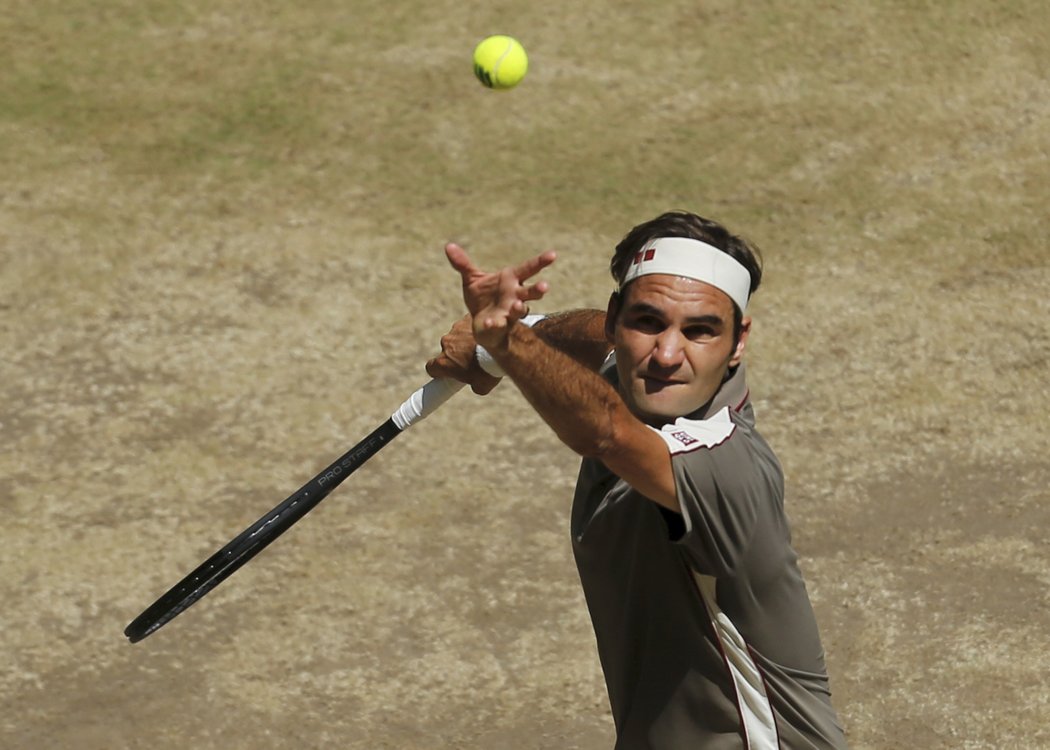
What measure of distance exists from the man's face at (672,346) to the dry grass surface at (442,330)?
3.32m

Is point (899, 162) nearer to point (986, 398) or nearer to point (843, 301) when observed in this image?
point (843, 301)

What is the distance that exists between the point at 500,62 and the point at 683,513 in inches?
188

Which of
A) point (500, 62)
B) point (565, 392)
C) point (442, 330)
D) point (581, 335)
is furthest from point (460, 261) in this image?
point (442, 330)

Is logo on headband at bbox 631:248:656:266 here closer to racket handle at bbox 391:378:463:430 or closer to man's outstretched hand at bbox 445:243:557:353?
man's outstretched hand at bbox 445:243:557:353

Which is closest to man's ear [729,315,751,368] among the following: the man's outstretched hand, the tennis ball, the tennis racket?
the man's outstretched hand

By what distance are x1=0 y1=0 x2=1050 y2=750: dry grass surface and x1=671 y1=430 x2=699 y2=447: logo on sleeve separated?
3.47 meters

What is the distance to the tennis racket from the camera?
5.18 m

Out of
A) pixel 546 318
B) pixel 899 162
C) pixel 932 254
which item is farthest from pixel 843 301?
pixel 546 318

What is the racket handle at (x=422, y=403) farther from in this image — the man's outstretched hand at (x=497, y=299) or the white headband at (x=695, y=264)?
the man's outstretched hand at (x=497, y=299)

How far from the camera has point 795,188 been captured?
37.7 ft

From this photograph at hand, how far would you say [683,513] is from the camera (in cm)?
370

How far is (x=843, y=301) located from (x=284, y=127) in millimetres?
4710

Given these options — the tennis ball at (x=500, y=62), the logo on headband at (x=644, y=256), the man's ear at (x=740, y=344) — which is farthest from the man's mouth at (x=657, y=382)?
the tennis ball at (x=500, y=62)

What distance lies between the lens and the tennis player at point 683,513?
145 inches
